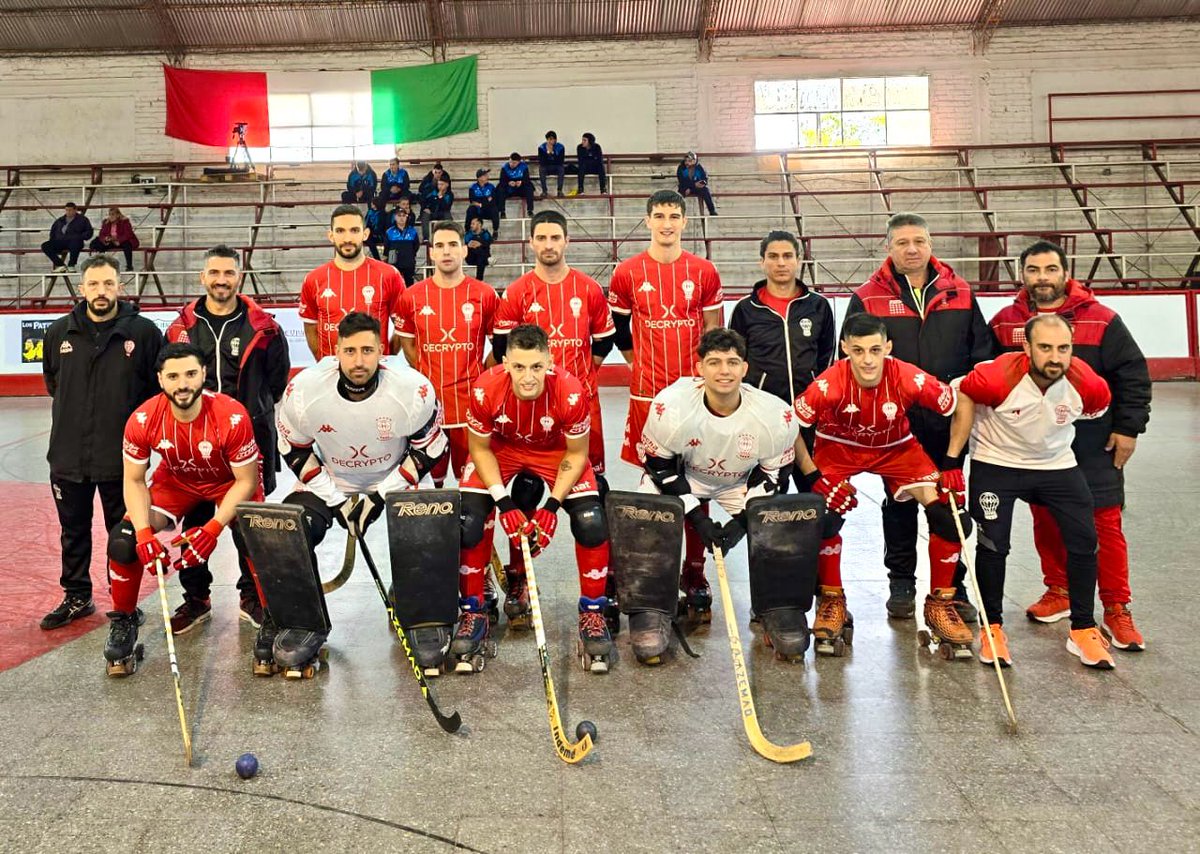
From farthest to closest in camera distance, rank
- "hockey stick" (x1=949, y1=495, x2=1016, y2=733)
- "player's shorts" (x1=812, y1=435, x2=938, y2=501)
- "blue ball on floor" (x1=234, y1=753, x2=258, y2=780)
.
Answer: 1. "player's shorts" (x1=812, y1=435, x2=938, y2=501)
2. "hockey stick" (x1=949, y1=495, x2=1016, y2=733)
3. "blue ball on floor" (x1=234, y1=753, x2=258, y2=780)

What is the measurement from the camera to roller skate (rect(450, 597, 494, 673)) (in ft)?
12.3

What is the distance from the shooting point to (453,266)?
4801mm

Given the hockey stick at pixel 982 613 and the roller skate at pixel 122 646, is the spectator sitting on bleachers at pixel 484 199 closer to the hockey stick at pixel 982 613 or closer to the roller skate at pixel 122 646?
the roller skate at pixel 122 646

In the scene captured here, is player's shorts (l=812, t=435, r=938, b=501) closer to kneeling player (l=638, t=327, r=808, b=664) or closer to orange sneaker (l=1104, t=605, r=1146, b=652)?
kneeling player (l=638, t=327, r=808, b=664)

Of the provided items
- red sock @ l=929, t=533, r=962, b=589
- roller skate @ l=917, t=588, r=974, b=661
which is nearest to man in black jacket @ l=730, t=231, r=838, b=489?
red sock @ l=929, t=533, r=962, b=589

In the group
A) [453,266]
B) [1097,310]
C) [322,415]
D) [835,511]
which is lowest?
[835,511]

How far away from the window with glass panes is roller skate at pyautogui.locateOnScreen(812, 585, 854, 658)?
51.4 feet

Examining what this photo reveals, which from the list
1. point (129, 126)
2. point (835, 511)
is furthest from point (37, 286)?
point (835, 511)

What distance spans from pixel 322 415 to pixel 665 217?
1.93 metres

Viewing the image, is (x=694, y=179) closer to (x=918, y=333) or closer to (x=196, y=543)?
(x=918, y=333)

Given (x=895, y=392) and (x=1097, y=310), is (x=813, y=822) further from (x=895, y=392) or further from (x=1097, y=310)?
(x=1097, y=310)

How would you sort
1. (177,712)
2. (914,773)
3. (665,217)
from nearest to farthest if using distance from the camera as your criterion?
(914,773) < (177,712) < (665,217)

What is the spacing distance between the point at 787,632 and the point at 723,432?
0.88m

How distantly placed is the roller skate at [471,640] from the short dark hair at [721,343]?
148 cm
